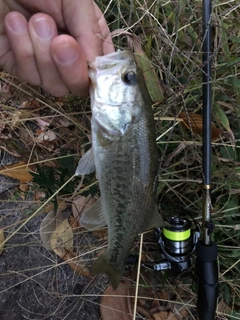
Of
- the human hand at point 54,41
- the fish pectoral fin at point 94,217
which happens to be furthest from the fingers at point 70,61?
the fish pectoral fin at point 94,217

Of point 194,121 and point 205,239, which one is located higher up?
point 194,121

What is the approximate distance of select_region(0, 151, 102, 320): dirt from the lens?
2.29 meters

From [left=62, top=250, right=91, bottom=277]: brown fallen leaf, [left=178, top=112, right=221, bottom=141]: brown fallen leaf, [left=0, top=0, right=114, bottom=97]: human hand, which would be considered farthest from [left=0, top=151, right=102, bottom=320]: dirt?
[left=0, top=0, right=114, bottom=97]: human hand

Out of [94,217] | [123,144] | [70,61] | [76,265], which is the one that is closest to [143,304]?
[76,265]

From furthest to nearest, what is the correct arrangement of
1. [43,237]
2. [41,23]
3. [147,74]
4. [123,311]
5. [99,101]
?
[43,237], [123,311], [147,74], [99,101], [41,23]

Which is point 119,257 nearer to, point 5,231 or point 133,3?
point 5,231

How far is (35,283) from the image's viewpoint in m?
2.36

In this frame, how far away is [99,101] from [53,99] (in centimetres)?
93

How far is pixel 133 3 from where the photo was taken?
2070 mm

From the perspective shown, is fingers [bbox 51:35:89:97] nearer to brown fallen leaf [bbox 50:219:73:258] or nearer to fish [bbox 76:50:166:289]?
fish [bbox 76:50:166:289]

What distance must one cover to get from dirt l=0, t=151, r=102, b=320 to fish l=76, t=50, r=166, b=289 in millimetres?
881

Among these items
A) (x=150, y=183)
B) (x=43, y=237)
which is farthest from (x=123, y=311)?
(x=150, y=183)

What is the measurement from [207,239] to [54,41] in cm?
108

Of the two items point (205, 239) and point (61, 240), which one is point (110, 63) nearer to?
point (205, 239)
